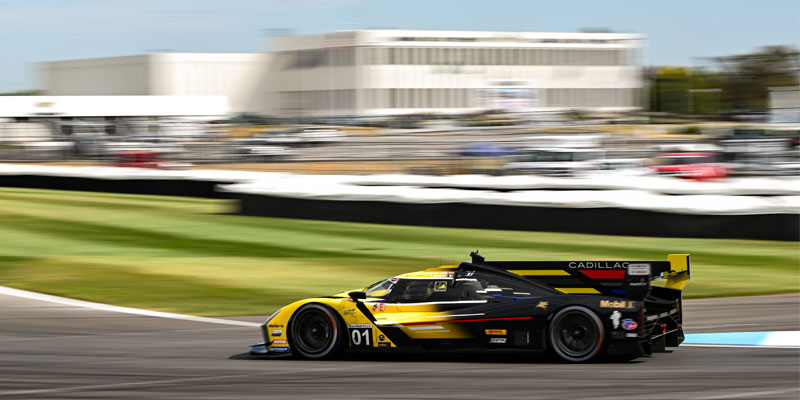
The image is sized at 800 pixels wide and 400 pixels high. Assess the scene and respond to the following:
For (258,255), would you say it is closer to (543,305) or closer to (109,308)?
(109,308)

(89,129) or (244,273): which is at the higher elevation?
(89,129)

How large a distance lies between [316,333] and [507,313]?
188cm

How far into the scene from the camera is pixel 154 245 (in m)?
19.9

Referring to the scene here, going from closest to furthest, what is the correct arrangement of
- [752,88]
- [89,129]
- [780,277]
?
[780,277], [752,88], [89,129]

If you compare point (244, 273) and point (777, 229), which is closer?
point (244, 273)

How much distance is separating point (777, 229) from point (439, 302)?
1122cm

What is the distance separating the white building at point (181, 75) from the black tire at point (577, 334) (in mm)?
99362

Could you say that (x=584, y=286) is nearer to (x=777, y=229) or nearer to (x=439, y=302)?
(x=439, y=302)

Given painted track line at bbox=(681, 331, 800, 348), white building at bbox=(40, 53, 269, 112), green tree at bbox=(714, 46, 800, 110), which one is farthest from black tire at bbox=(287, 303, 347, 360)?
white building at bbox=(40, 53, 269, 112)

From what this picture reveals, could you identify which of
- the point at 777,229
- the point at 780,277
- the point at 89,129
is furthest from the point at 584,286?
the point at 89,129

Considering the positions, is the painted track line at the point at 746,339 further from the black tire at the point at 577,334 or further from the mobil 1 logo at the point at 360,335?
the mobil 1 logo at the point at 360,335

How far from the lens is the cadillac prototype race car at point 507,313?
8.41m

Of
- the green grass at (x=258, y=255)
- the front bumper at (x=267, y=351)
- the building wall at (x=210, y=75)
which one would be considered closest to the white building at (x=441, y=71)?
the building wall at (x=210, y=75)

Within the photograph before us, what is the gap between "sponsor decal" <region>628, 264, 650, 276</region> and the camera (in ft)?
28.5
